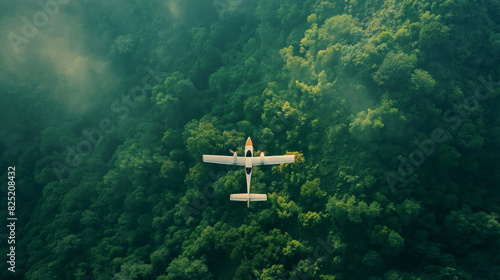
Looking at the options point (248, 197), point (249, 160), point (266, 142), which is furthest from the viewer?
point (266, 142)

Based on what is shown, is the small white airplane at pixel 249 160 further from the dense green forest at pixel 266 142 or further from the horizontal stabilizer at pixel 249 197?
the dense green forest at pixel 266 142

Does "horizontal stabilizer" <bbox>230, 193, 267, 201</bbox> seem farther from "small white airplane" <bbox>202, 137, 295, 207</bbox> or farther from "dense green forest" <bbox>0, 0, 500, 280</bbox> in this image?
"dense green forest" <bbox>0, 0, 500, 280</bbox>

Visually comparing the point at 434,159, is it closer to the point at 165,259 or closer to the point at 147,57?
the point at 165,259

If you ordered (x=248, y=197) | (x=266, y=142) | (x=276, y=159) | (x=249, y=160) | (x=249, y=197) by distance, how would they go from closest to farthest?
(x=276, y=159)
(x=249, y=160)
(x=248, y=197)
(x=249, y=197)
(x=266, y=142)

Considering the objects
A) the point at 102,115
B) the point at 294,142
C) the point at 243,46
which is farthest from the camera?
the point at 102,115

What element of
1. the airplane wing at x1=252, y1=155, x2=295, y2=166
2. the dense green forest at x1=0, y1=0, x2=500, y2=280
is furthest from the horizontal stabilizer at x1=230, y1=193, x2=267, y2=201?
the airplane wing at x1=252, y1=155, x2=295, y2=166

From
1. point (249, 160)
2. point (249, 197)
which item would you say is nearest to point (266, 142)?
point (249, 160)

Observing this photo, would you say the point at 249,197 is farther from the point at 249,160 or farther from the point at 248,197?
the point at 249,160

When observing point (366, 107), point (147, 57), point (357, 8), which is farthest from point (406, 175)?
point (147, 57)

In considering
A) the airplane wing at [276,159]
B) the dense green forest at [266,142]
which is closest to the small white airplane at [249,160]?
the airplane wing at [276,159]
